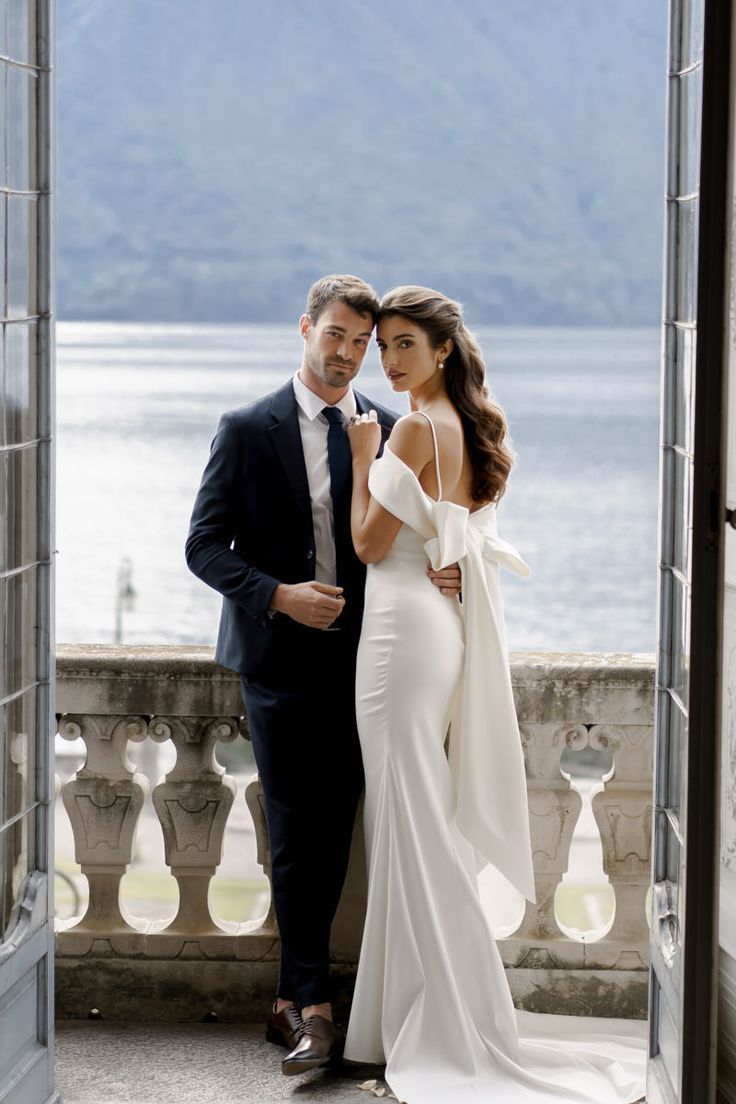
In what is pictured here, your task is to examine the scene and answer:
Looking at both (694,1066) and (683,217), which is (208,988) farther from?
(683,217)

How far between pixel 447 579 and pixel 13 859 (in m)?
1.21

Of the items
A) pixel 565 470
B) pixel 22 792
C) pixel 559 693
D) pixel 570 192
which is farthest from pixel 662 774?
pixel 570 192

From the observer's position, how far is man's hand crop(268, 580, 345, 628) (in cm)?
318

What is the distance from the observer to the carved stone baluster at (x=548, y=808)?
348 cm

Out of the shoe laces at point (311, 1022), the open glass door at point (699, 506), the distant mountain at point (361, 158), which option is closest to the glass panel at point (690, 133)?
the open glass door at point (699, 506)

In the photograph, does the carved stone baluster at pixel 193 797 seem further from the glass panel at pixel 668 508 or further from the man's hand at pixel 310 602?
the glass panel at pixel 668 508

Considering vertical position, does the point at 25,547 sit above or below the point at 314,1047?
above

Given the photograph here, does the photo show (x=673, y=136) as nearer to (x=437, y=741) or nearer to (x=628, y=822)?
(x=437, y=741)

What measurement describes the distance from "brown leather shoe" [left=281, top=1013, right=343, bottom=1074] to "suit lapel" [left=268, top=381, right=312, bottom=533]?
1.19 metres

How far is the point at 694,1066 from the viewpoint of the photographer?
2275mm

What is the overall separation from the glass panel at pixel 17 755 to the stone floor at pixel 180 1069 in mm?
821

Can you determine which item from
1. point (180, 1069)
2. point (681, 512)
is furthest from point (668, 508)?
point (180, 1069)

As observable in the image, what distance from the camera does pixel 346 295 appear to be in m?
3.19

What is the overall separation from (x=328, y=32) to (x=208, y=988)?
202 feet
